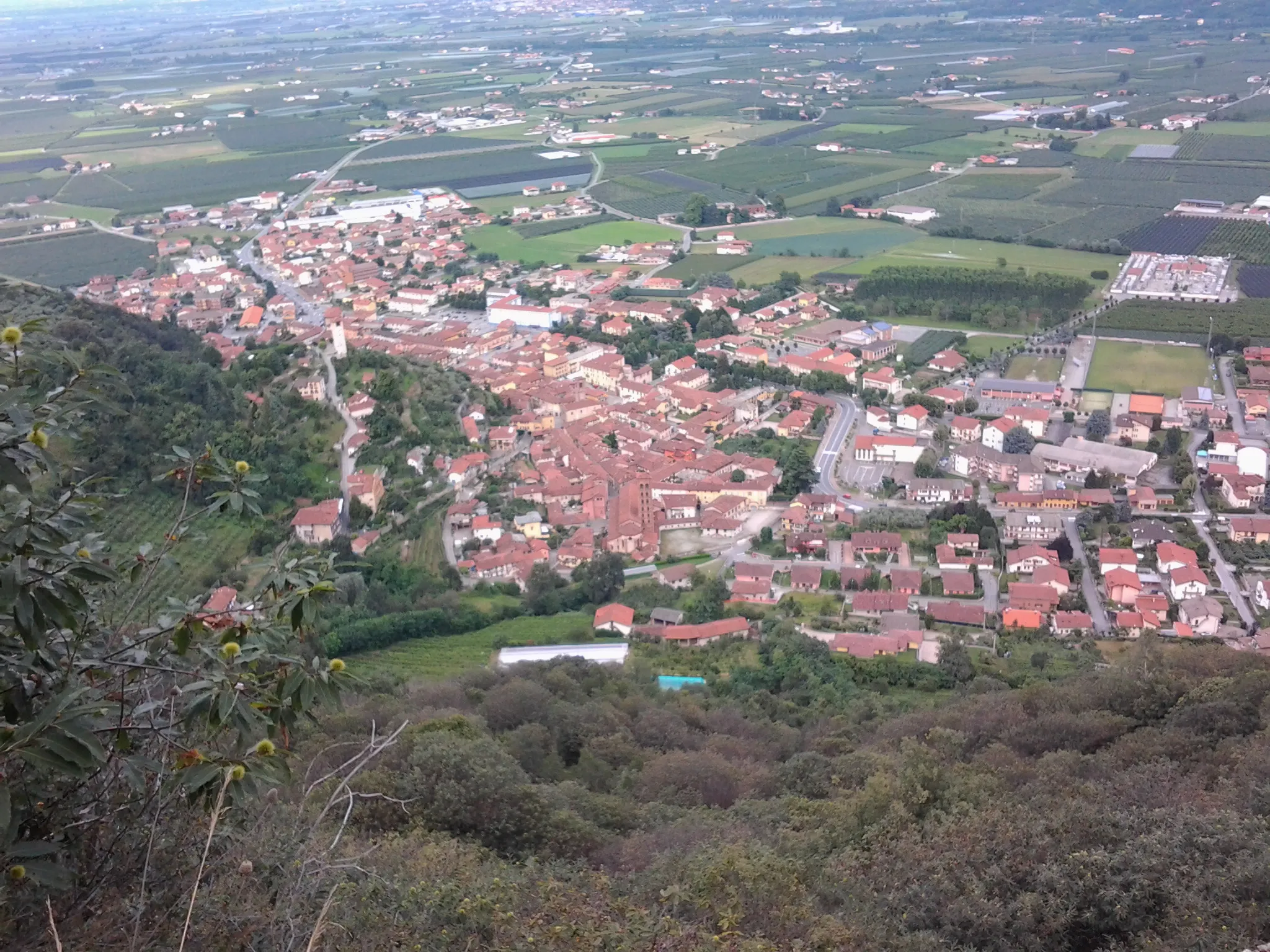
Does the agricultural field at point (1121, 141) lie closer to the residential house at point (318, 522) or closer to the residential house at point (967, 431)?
the residential house at point (967, 431)

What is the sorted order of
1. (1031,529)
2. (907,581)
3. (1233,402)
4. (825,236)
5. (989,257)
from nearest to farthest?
(907,581) < (1031,529) < (1233,402) < (989,257) < (825,236)

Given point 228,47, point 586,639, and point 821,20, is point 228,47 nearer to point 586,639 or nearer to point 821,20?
point 821,20

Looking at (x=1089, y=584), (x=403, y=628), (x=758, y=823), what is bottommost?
(x=1089, y=584)

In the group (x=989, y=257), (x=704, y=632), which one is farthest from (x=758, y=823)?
(x=989, y=257)

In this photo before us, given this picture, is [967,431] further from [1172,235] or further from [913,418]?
[1172,235]

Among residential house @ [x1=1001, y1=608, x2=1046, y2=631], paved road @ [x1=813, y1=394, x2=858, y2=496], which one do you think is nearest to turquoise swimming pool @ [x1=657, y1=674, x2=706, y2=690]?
residential house @ [x1=1001, y1=608, x2=1046, y2=631]

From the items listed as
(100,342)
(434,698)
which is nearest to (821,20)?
(100,342)
